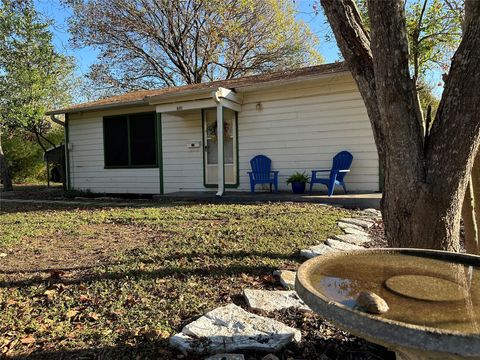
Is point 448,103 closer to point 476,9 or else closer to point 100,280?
point 476,9

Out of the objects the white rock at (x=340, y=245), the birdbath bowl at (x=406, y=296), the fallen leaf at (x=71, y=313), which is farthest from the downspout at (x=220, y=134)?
the birdbath bowl at (x=406, y=296)

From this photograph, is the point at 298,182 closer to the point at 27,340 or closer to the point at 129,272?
the point at 129,272

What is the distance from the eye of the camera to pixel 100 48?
18.6 metres

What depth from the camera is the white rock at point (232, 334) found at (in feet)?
6.41

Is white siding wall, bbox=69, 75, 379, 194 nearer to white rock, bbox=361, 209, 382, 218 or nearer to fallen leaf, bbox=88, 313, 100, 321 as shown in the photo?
white rock, bbox=361, 209, 382, 218

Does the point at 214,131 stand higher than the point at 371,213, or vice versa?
the point at 214,131

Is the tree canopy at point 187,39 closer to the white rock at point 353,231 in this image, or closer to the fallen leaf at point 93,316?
the white rock at point 353,231

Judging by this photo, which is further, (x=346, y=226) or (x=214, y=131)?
(x=214, y=131)

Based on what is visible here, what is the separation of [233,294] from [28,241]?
2954 mm

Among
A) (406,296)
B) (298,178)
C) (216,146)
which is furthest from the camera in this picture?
(216,146)

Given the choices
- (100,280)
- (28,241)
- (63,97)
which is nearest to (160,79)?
(63,97)

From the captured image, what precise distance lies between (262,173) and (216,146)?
60.2 inches

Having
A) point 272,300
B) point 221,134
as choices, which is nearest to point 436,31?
point 221,134

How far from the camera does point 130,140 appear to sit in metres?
10.4
